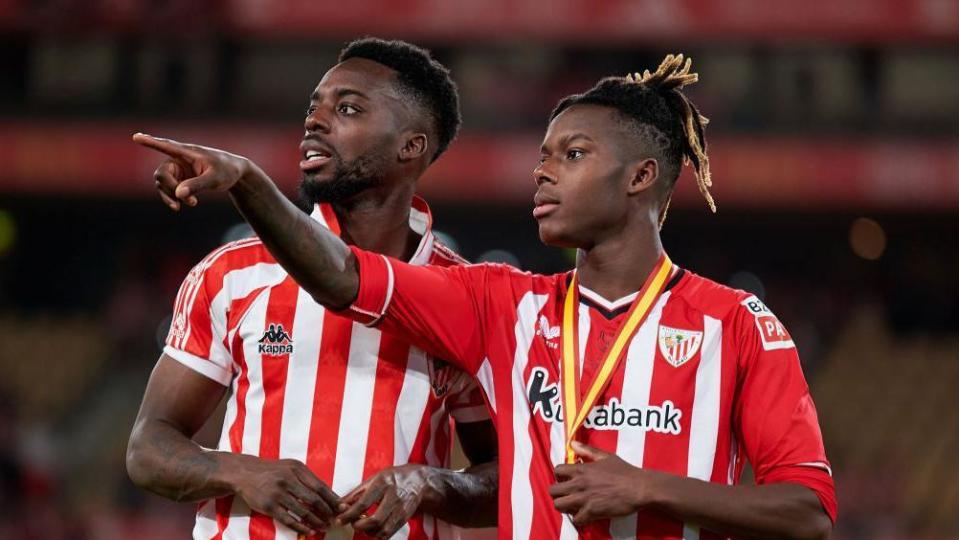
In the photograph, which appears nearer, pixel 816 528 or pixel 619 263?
pixel 816 528

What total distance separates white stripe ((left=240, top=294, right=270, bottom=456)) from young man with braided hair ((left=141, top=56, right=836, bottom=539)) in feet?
1.10

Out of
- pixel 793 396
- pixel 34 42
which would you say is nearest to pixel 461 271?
pixel 793 396

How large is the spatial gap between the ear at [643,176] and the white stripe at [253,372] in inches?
34.6

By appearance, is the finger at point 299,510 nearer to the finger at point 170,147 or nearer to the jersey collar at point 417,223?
the jersey collar at point 417,223

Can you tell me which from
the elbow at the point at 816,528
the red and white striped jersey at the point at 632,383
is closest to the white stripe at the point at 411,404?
the red and white striped jersey at the point at 632,383

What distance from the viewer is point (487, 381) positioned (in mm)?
2982

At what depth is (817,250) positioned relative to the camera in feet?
49.8

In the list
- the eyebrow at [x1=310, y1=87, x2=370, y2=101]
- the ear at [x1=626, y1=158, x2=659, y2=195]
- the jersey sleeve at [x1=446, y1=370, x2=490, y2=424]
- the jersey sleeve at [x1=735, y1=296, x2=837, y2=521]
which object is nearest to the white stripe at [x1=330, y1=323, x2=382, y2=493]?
the jersey sleeve at [x1=446, y1=370, x2=490, y2=424]

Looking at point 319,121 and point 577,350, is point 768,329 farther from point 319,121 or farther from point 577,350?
point 319,121

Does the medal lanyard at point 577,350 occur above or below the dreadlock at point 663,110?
below

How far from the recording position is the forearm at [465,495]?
2.95 metres

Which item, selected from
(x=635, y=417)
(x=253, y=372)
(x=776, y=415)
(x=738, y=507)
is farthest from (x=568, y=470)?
(x=253, y=372)

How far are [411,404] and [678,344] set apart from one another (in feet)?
2.07

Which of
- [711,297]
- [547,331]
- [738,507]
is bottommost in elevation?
[738,507]
